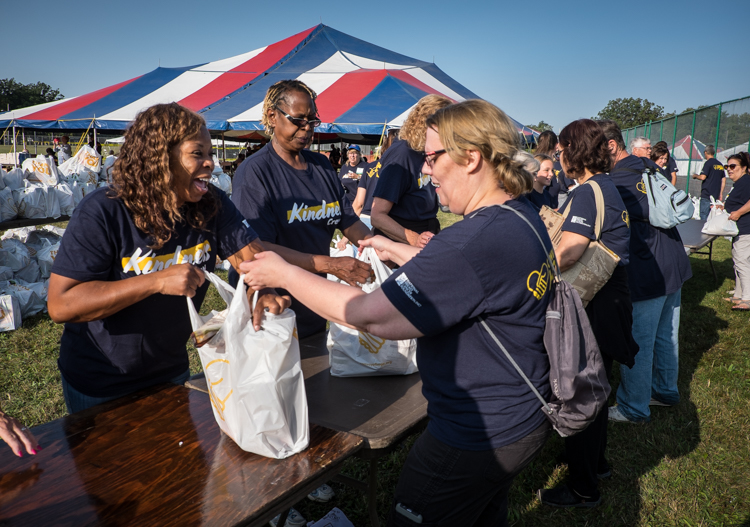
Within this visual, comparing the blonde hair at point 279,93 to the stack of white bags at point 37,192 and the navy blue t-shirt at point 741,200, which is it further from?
the navy blue t-shirt at point 741,200

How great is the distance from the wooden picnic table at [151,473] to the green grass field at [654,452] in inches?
57.1

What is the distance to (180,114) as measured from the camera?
5.91ft

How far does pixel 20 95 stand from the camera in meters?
76.1

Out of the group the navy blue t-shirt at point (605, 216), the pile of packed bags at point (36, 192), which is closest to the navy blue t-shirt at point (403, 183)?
the navy blue t-shirt at point (605, 216)

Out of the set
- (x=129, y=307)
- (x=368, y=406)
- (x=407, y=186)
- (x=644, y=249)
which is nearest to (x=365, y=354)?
(x=368, y=406)

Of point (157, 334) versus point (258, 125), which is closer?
point (157, 334)

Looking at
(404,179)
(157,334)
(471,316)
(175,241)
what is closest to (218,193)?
(175,241)

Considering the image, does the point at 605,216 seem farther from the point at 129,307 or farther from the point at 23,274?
the point at 23,274

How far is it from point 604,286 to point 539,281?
155cm

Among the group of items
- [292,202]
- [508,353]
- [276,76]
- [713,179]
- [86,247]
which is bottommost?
[508,353]

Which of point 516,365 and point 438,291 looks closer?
point 438,291

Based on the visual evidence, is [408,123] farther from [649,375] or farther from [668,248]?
[649,375]

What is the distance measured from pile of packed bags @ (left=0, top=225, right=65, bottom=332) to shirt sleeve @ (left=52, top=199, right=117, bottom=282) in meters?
4.43

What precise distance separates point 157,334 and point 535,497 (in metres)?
2.36
